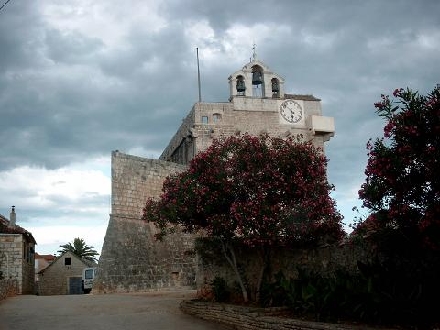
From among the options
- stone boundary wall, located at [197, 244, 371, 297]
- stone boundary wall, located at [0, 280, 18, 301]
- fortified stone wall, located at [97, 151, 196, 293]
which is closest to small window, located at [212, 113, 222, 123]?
fortified stone wall, located at [97, 151, 196, 293]

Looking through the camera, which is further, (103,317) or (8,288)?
(8,288)

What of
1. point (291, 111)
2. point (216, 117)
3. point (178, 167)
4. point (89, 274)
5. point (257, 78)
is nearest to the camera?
point (178, 167)

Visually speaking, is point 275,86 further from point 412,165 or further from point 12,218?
point 412,165

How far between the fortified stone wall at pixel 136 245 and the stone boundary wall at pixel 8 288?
423 centimetres

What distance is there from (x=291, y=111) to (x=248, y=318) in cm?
2815

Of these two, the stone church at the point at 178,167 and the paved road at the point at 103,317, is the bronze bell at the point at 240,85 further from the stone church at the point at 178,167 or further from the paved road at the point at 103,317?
the paved road at the point at 103,317

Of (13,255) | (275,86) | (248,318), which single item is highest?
(275,86)

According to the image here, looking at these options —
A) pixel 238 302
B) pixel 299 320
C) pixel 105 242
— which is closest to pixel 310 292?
pixel 299 320

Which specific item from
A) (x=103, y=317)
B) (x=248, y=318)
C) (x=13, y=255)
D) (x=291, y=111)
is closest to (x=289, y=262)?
(x=248, y=318)

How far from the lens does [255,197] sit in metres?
12.7

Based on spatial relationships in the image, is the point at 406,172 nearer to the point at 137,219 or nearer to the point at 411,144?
the point at 411,144

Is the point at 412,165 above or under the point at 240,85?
under

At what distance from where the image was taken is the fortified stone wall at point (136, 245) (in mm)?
26469

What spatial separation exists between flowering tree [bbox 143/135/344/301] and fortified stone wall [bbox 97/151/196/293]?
12.8 meters
